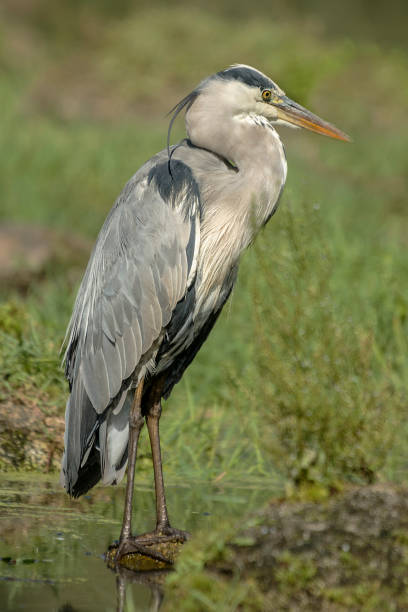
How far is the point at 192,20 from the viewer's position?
92.7 feet

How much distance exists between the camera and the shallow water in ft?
10.4

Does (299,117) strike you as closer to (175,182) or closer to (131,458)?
(175,182)

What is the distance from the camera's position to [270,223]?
14.2ft

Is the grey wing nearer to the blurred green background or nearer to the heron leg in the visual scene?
the heron leg

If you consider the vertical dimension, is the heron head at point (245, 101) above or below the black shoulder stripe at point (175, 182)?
above

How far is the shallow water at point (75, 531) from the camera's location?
316cm

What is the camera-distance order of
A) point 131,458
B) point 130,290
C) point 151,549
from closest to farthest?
1. point 151,549
2. point 131,458
3. point 130,290

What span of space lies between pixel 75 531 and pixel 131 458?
1.19 feet

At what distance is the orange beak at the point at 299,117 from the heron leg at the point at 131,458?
138cm

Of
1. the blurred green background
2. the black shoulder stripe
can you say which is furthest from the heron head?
the blurred green background

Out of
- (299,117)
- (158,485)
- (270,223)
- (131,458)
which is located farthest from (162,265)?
(299,117)

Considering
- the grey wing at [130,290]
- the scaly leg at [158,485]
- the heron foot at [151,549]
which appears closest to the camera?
the heron foot at [151,549]

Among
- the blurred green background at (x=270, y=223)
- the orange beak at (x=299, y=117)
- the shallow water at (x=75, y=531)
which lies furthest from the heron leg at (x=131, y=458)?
the orange beak at (x=299, y=117)

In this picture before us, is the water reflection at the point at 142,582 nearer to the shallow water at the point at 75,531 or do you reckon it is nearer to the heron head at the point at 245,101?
the shallow water at the point at 75,531
